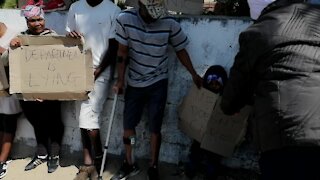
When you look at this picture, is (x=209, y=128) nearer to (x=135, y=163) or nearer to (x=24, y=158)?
(x=135, y=163)

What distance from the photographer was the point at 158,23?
3.88 metres

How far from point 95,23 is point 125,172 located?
144 cm

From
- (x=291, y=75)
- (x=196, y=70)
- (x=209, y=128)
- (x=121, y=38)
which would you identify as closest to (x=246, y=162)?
(x=209, y=128)

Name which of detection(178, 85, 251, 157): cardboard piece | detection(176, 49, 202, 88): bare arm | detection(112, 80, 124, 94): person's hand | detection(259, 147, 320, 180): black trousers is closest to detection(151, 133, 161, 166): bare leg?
detection(178, 85, 251, 157): cardboard piece

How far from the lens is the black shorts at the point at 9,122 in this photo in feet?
15.4

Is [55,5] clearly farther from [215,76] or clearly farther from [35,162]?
[215,76]

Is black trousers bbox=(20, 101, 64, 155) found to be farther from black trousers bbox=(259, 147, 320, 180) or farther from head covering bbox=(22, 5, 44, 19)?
black trousers bbox=(259, 147, 320, 180)

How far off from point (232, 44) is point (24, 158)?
8.30ft

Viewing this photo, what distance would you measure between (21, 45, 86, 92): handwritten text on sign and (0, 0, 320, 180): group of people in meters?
0.16

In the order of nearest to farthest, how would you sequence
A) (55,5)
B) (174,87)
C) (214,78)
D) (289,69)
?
(289,69), (214,78), (174,87), (55,5)

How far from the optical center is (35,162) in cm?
474

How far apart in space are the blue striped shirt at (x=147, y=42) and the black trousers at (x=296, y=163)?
184 centimetres

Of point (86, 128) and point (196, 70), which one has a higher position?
point (196, 70)

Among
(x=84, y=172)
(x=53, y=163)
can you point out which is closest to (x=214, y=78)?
(x=84, y=172)
